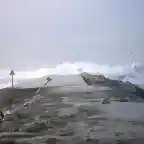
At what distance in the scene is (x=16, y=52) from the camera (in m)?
1.93

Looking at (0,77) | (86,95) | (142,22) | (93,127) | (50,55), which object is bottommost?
(93,127)

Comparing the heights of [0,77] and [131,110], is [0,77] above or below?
above

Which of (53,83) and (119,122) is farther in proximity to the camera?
(53,83)

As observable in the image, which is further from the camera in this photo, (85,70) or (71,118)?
(85,70)

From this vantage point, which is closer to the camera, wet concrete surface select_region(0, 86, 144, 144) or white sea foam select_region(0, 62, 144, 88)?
wet concrete surface select_region(0, 86, 144, 144)

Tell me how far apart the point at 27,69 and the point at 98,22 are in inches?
22.7

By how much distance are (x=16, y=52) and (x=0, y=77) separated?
0.66 feet

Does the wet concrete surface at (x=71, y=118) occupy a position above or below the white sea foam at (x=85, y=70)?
below

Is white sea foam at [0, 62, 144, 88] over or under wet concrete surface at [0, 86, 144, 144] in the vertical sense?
over

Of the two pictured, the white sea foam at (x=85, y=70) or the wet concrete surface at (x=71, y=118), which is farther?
the white sea foam at (x=85, y=70)

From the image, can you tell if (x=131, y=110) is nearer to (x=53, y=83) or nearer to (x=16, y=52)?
(x=53, y=83)

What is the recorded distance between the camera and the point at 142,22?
197 centimetres

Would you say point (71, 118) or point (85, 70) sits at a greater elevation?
point (85, 70)

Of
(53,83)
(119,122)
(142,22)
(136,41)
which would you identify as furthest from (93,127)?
(142,22)
